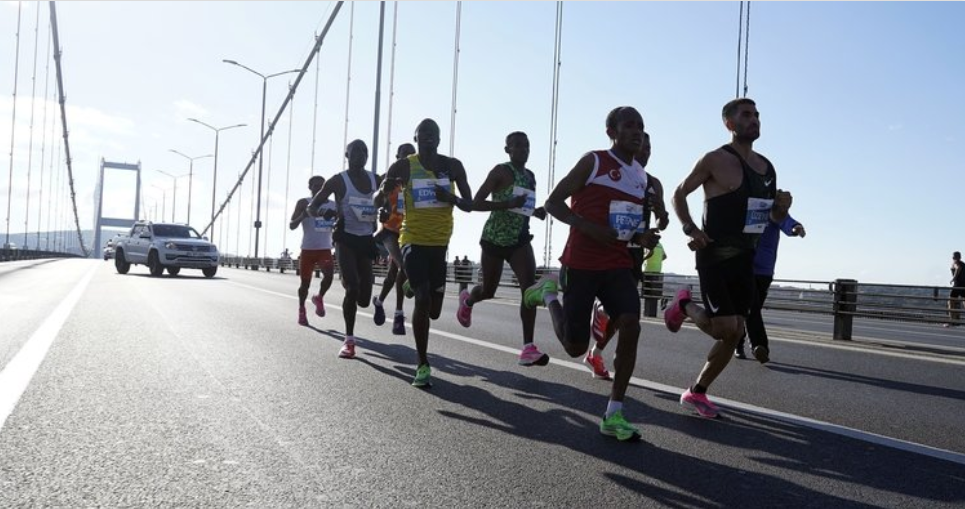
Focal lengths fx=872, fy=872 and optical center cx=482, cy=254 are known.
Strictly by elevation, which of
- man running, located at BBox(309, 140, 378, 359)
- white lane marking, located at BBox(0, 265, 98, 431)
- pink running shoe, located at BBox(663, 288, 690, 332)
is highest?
man running, located at BBox(309, 140, 378, 359)

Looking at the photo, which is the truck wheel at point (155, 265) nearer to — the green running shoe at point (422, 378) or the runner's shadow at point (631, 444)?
the runner's shadow at point (631, 444)

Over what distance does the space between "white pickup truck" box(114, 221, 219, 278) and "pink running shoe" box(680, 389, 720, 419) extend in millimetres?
23863

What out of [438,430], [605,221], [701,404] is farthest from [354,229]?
[701,404]

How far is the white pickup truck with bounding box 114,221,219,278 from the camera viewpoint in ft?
87.6

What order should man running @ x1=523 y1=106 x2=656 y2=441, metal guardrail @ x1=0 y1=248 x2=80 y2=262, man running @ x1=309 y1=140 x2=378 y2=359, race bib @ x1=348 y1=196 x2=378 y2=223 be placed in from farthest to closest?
metal guardrail @ x1=0 y1=248 x2=80 y2=262 < race bib @ x1=348 y1=196 x2=378 y2=223 < man running @ x1=309 y1=140 x2=378 y2=359 < man running @ x1=523 y1=106 x2=656 y2=441

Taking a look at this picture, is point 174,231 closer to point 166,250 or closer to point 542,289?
point 166,250

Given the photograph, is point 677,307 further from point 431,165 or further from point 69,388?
point 69,388

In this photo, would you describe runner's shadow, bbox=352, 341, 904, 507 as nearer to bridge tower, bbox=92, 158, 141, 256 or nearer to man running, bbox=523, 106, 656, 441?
man running, bbox=523, 106, 656, 441

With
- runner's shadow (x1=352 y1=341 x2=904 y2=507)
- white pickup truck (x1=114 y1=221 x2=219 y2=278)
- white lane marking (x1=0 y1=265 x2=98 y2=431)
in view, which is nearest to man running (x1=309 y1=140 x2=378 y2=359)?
runner's shadow (x1=352 y1=341 x2=904 y2=507)

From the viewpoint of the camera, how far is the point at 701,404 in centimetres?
502

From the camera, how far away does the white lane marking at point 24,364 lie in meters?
4.79

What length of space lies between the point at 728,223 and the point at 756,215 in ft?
0.56

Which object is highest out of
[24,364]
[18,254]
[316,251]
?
[316,251]

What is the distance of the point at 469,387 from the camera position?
5.88 meters
